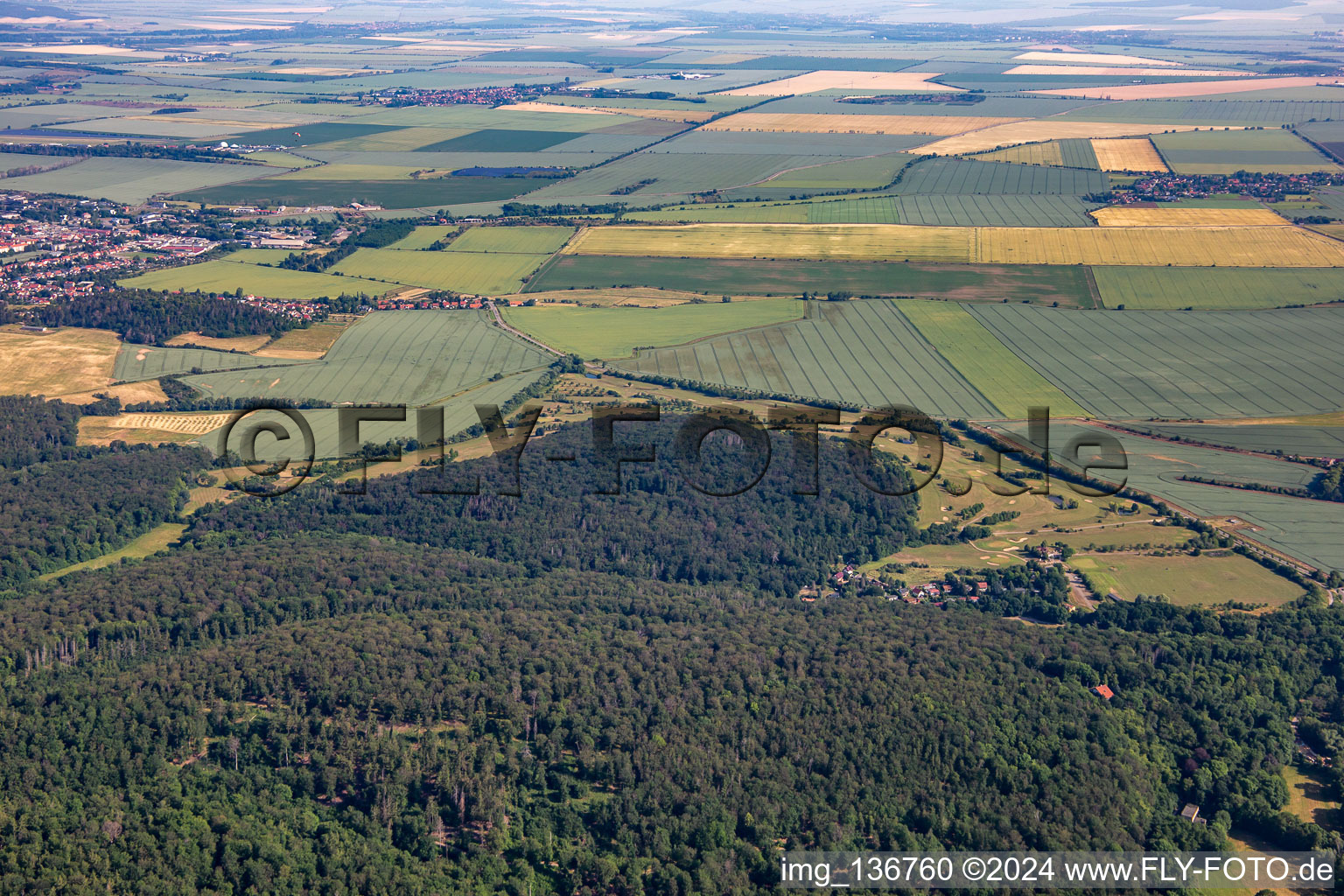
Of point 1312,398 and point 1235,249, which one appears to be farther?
point 1235,249

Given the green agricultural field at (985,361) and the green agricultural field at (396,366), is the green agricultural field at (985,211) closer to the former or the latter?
the green agricultural field at (985,361)

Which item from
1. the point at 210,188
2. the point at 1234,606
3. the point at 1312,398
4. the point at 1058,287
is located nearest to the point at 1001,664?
the point at 1234,606

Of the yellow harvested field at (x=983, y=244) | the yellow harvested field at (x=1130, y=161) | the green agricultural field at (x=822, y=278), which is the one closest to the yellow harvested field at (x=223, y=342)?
the green agricultural field at (x=822, y=278)

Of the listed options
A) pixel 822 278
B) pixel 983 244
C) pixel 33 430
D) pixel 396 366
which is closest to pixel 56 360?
pixel 33 430

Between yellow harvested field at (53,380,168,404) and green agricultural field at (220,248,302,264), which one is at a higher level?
green agricultural field at (220,248,302,264)

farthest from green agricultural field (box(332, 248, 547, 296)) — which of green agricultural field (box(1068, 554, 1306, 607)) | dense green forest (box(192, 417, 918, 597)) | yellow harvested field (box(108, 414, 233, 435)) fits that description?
green agricultural field (box(1068, 554, 1306, 607))

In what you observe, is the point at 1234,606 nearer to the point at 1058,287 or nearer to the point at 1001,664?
the point at 1001,664

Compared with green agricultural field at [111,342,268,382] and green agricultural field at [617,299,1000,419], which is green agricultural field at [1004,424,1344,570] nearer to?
green agricultural field at [617,299,1000,419]
